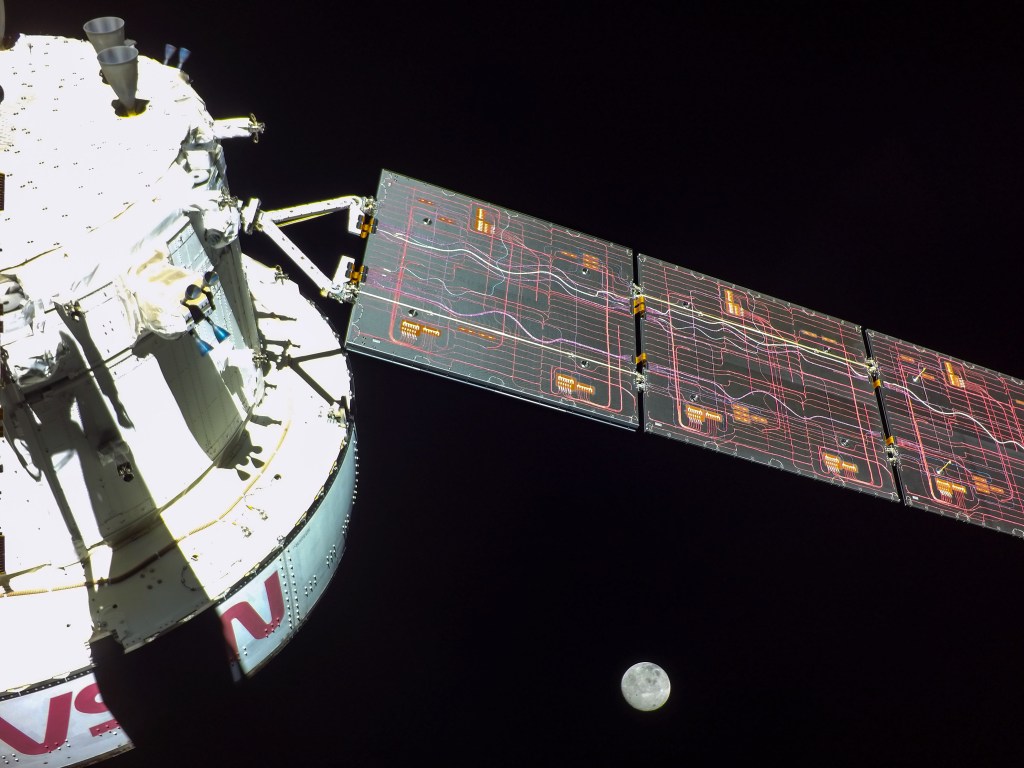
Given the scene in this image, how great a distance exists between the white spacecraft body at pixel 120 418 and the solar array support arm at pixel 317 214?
411 mm

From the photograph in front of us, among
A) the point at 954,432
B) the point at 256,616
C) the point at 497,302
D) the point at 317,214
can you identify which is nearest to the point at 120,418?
the point at 256,616

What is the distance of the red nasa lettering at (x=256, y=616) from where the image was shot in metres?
8.13

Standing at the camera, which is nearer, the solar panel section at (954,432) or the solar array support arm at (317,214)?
the solar array support arm at (317,214)

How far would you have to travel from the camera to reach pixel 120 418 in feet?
24.6

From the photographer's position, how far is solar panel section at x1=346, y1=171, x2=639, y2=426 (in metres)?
8.98

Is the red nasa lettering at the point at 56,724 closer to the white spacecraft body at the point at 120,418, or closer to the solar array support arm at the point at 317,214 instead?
the white spacecraft body at the point at 120,418

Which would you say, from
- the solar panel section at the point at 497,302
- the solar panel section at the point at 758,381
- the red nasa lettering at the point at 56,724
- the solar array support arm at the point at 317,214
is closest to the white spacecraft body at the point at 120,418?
the red nasa lettering at the point at 56,724

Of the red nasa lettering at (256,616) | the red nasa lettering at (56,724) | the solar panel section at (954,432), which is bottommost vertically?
the red nasa lettering at (56,724)

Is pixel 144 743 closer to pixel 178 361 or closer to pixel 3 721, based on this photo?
pixel 3 721

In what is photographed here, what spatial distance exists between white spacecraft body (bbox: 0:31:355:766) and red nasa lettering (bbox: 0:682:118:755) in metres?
0.01

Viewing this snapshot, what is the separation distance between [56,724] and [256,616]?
1.72m

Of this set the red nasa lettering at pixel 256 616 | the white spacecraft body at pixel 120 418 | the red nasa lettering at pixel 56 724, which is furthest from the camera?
the red nasa lettering at pixel 256 616

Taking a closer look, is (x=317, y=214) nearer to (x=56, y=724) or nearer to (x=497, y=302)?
(x=497, y=302)

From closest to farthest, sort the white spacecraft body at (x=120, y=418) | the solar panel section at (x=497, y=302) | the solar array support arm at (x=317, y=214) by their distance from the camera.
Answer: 1. the white spacecraft body at (x=120, y=418)
2. the solar array support arm at (x=317, y=214)
3. the solar panel section at (x=497, y=302)
